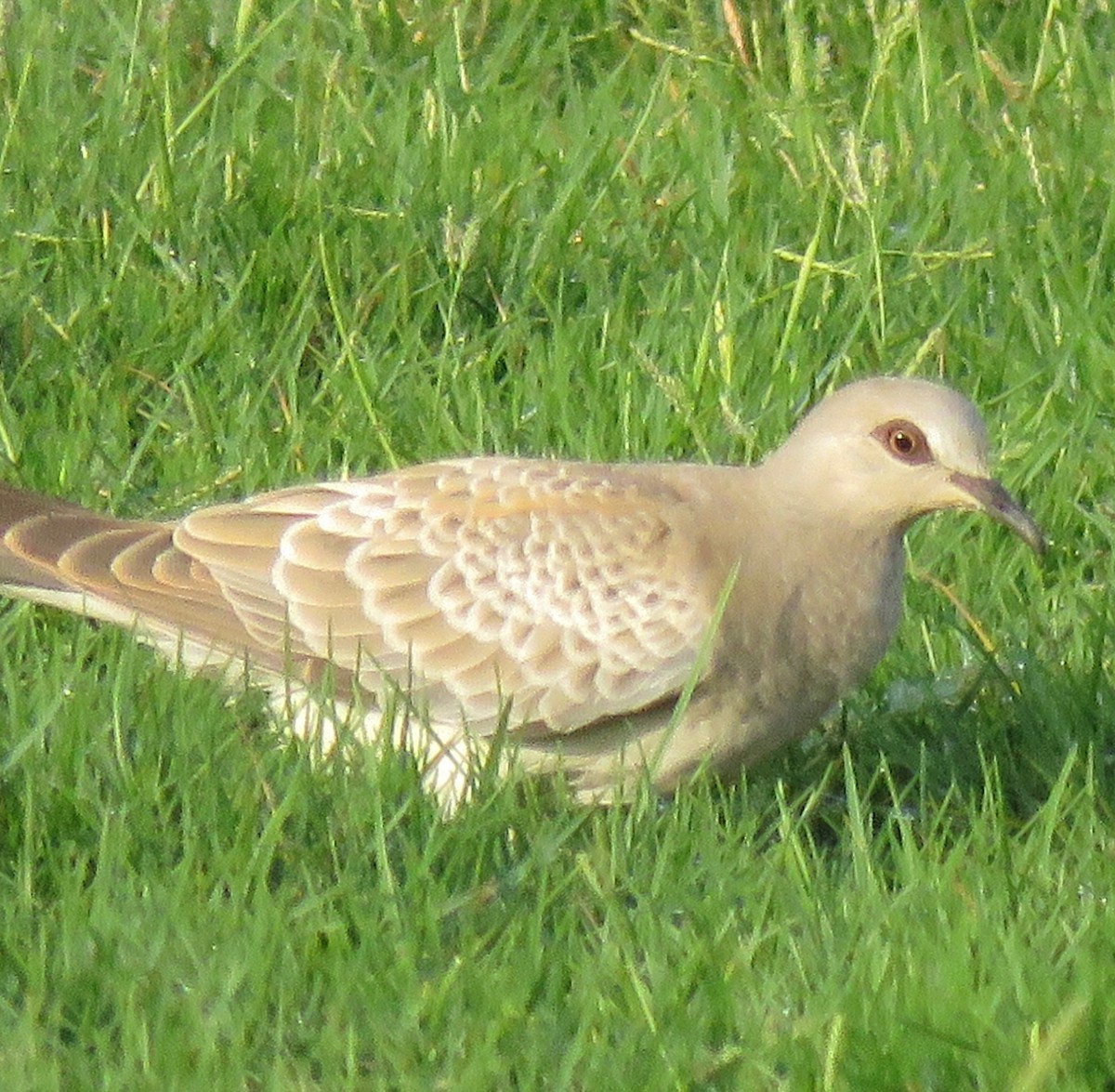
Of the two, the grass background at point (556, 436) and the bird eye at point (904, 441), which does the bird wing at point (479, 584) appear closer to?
the grass background at point (556, 436)

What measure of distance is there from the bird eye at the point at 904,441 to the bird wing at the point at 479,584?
432 millimetres

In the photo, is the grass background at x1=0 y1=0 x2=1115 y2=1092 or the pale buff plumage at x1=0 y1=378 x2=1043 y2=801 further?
the pale buff plumage at x1=0 y1=378 x2=1043 y2=801

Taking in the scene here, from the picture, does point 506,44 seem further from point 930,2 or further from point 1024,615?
point 1024,615

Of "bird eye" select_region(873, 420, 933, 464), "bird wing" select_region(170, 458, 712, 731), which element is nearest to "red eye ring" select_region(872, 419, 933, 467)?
"bird eye" select_region(873, 420, 933, 464)

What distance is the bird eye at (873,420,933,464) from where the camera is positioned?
4660 mm

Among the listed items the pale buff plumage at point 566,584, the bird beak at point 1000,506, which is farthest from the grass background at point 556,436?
the bird beak at point 1000,506

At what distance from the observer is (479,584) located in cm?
486

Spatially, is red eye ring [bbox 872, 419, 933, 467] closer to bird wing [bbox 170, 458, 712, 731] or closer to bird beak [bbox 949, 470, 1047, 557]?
bird beak [bbox 949, 470, 1047, 557]

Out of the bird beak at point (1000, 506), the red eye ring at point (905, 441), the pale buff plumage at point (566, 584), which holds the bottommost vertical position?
the pale buff plumage at point (566, 584)

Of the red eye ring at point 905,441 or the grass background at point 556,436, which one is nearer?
the grass background at point 556,436

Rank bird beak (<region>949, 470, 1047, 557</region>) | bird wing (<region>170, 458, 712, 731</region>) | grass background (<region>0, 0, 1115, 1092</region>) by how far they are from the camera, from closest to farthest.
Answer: grass background (<region>0, 0, 1115, 1092</region>), bird beak (<region>949, 470, 1047, 557</region>), bird wing (<region>170, 458, 712, 731</region>)

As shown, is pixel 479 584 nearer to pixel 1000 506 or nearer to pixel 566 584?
pixel 566 584

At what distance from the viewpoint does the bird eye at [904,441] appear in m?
4.66

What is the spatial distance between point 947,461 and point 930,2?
10.6 ft
